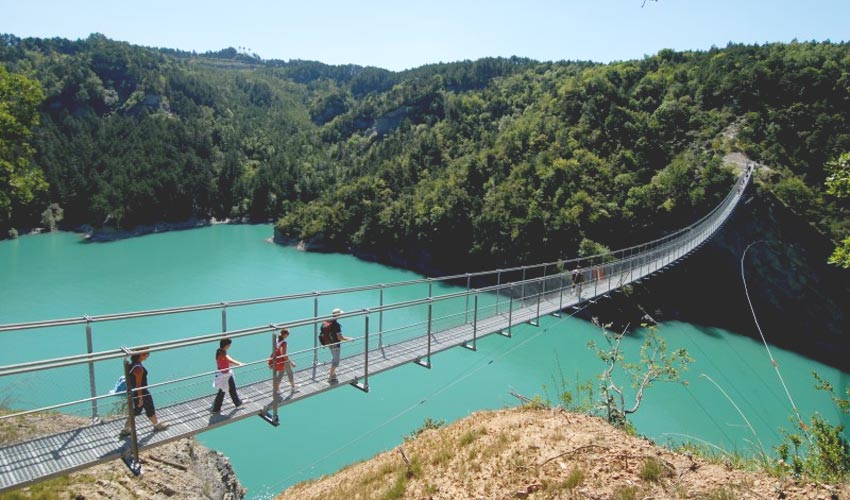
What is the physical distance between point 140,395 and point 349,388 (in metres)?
14.9

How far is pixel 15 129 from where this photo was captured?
10.1 metres

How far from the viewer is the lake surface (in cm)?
1438

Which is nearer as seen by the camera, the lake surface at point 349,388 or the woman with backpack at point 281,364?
the woman with backpack at point 281,364

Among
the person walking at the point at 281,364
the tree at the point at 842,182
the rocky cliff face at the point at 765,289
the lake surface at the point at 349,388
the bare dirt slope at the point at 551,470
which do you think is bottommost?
the lake surface at the point at 349,388

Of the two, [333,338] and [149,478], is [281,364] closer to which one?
[333,338]

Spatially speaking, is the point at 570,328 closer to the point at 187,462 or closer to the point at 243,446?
the point at 243,446

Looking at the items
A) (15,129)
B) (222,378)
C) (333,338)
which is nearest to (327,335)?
(333,338)

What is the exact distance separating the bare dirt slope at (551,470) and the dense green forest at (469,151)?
13.6 ft

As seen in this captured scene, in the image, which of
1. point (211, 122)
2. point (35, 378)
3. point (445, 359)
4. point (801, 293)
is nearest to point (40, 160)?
point (211, 122)

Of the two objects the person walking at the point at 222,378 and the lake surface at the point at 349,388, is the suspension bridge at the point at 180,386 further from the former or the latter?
the lake surface at the point at 349,388

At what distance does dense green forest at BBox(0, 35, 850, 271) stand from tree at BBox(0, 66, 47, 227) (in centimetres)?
34

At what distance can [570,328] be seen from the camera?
25766mm

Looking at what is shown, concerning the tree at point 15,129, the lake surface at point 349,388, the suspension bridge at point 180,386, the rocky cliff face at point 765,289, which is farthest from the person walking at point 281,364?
the rocky cliff face at point 765,289

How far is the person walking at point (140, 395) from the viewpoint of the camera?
457cm
